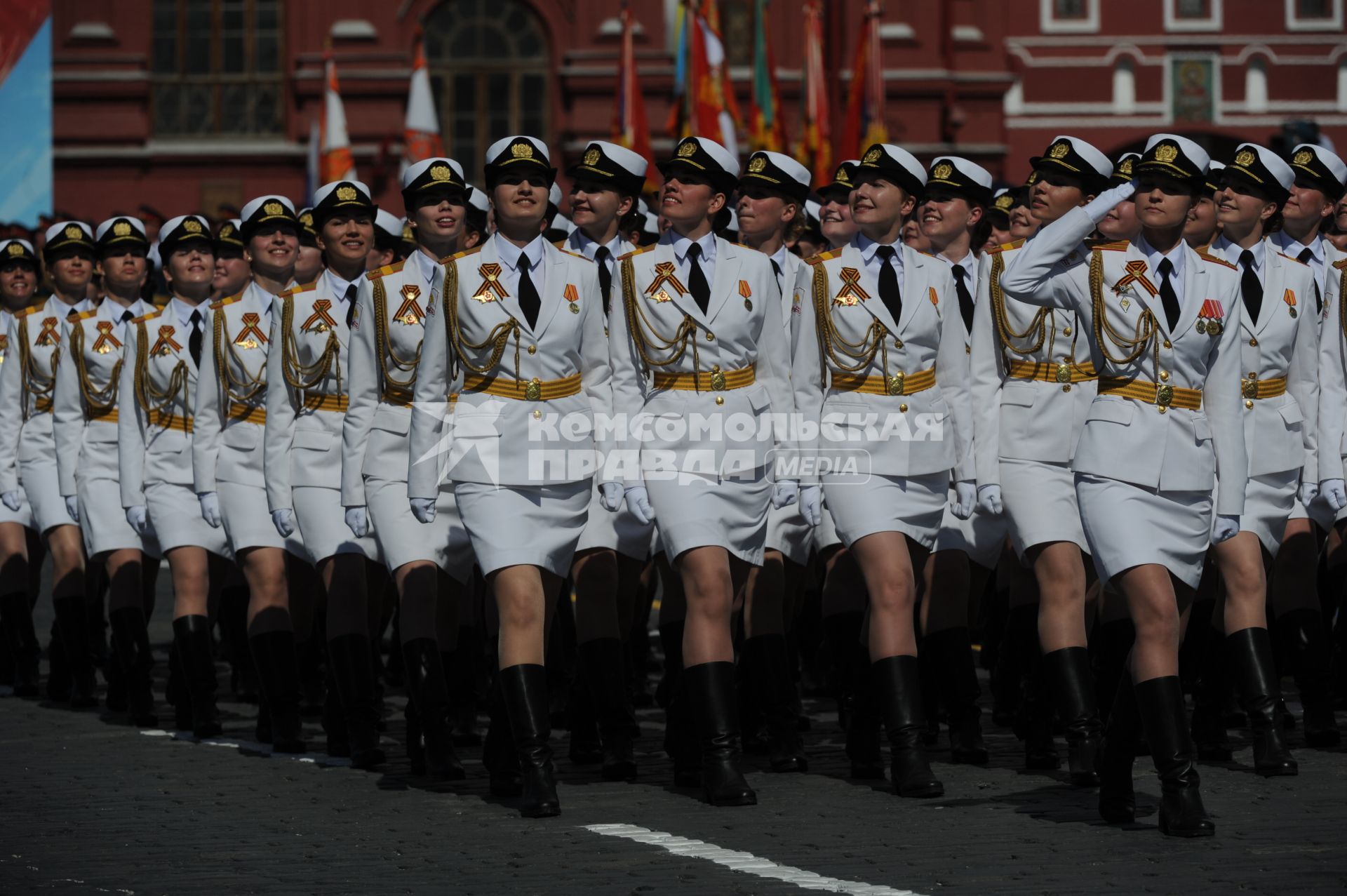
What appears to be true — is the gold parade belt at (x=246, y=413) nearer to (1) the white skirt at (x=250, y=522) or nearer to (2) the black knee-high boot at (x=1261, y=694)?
(1) the white skirt at (x=250, y=522)

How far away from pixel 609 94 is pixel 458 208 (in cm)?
2561

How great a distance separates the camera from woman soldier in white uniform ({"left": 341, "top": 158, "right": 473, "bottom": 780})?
30.0ft

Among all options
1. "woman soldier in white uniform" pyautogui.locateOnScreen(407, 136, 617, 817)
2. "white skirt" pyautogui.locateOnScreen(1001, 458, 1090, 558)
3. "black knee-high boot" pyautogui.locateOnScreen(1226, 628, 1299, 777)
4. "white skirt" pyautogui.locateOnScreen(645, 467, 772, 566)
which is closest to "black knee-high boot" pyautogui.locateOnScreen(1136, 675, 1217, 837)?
"white skirt" pyautogui.locateOnScreen(1001, 458, 1090, 558)

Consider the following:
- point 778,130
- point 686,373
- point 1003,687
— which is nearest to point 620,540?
point 686,373

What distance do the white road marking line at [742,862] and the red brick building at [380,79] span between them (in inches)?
1059

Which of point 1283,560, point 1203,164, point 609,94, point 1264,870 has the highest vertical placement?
point 609,94

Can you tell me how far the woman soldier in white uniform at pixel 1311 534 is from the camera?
971 centimetres

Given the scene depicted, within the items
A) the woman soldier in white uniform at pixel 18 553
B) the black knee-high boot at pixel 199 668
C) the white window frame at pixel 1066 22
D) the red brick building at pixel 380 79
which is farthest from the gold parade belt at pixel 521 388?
the white window frame at pixel 1066 22

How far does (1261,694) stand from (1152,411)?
150cm

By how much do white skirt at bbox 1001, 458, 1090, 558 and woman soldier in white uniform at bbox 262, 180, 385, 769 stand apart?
100.0 inches

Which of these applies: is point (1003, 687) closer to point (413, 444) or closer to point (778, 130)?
point (413, 444)

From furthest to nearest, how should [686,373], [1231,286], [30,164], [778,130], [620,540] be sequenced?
[778,130] → [30,164] → [620,540] → [686,373] → [1231,286]

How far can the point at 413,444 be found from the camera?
8.54 m

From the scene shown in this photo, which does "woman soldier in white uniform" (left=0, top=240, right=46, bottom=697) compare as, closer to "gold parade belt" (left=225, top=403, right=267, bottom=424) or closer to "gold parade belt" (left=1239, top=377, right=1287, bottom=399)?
"gold parade belt" (left=225, top=403, right=267, bottom=424)
